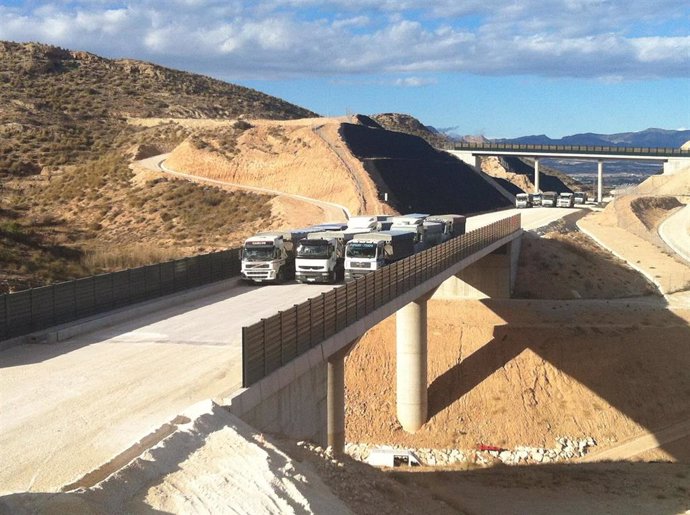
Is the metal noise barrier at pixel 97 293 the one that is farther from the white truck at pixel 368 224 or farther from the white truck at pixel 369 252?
the white truck at pixel 368 224

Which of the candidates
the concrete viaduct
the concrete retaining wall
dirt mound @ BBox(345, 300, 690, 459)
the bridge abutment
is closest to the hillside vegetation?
dirt mound @ BBox(345, 300, 690, 459)

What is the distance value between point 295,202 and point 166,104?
5941 centimetres

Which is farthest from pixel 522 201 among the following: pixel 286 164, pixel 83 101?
pixel 83 101

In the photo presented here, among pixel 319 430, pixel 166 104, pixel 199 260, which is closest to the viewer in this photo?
pixel 319 430

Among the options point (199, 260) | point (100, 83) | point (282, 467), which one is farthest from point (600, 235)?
point (100, 83)

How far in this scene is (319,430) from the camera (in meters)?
20.0

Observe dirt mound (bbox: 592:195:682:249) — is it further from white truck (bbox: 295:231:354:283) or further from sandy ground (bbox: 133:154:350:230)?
white truck (bbox: 295:231:354:283)

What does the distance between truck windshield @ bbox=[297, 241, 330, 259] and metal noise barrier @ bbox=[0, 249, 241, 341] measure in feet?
12.4

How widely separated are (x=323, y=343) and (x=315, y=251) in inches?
520

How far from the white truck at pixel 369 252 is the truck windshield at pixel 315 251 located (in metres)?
0.89

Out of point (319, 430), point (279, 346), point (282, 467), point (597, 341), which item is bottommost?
point (597, 341)

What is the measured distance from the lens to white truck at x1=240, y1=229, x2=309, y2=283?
33.6 meters

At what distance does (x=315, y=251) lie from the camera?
33188 millimetres

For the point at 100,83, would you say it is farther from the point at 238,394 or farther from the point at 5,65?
the point at 238,394
